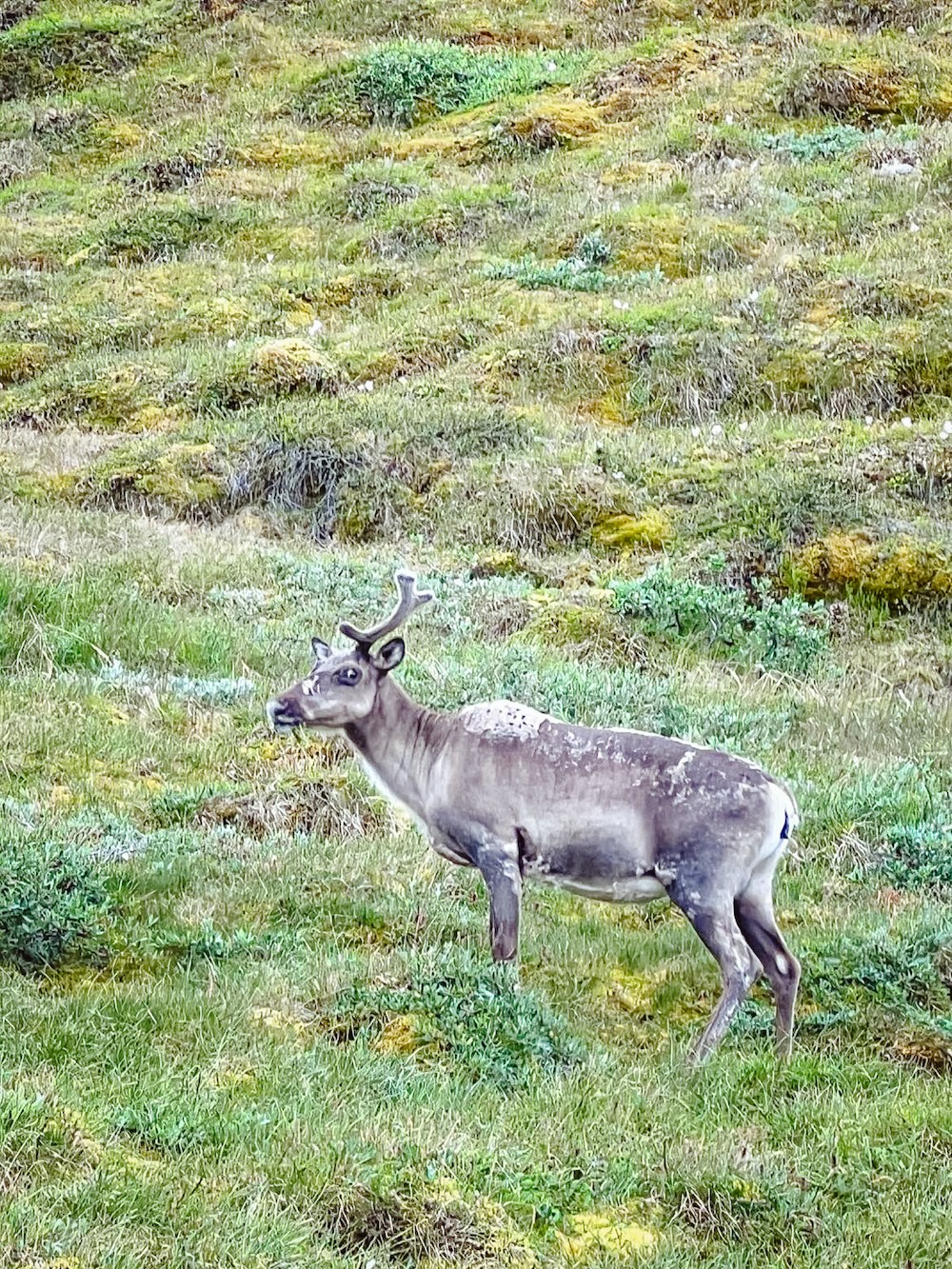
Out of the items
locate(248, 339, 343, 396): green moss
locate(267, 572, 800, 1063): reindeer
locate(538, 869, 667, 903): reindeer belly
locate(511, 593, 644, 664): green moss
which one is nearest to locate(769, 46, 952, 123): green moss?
locate(248, 339, 343, 396): green moss

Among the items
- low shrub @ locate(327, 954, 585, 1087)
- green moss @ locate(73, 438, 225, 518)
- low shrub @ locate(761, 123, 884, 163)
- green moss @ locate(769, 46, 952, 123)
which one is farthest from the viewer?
green moss @ locate(769, 46, 952, 123)

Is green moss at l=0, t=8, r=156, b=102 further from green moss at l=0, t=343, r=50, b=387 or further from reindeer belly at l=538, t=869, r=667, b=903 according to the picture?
reindeer belly at l=538, t=869, r=667, b=903

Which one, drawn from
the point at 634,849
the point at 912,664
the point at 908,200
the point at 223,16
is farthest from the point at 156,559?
the point at 223,16

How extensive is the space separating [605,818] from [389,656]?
5.06 feet

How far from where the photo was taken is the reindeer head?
26.2 ft

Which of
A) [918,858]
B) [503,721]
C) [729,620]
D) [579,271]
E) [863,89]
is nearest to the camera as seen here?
[503,721]

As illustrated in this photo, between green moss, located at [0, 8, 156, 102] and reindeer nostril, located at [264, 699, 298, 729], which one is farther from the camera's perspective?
green moss, located at [0, 8, 156, 102]

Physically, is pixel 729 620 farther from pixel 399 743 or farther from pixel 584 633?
pixel 399 743

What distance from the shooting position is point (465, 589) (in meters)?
13.4

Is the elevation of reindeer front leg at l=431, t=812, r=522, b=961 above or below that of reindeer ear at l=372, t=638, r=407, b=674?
below

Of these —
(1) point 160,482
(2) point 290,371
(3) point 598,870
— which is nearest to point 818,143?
(2) point 290,371

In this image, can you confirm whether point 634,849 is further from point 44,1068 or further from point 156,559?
point 156,559

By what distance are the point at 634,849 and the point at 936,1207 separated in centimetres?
214

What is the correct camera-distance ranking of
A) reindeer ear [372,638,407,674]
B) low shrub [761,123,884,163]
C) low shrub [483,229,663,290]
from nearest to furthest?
reindeer ear [372,638,407,674], low shrub [483,229,663,290], low shrub [761,123,884,163]
